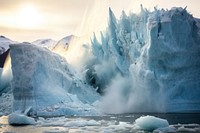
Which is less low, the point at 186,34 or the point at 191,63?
the point at 186,34

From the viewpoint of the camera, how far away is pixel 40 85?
3188cm

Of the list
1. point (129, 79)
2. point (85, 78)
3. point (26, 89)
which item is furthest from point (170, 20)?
point (26, 89)

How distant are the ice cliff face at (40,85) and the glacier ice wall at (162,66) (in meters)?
4.43

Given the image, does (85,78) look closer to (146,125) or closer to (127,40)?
(127,40)

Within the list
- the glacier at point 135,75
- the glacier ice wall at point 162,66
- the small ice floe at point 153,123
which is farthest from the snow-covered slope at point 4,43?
the small ice floe at point 153,123

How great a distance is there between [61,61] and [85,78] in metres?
3.51

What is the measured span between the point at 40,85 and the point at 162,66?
1072 centimetres

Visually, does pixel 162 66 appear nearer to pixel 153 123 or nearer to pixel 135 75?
pixel 135 75

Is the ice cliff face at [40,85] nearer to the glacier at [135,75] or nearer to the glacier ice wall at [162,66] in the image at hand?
the glacier at [135,75]

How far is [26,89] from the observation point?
102ft

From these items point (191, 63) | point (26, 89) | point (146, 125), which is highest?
point (191, 63)

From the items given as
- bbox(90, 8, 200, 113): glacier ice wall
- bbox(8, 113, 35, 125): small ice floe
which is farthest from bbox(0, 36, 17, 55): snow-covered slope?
bbox(8, 113, 35, 125): small ice floe

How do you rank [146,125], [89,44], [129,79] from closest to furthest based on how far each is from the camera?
1. [146,125]
2. [129,79]
3. [89,44]

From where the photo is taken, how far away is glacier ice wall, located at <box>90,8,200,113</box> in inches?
1248
